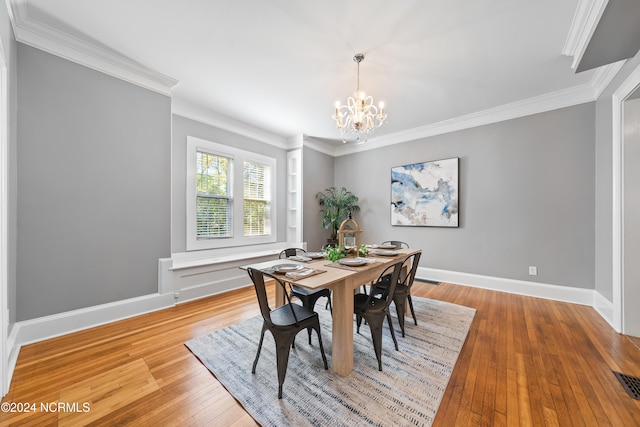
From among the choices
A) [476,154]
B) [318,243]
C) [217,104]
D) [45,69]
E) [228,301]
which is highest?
[217,104]

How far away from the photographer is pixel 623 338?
92.2 inches

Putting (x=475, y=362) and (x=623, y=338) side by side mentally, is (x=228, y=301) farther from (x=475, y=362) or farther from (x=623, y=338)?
(x=623, y=338)

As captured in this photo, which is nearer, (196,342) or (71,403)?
(71,403)

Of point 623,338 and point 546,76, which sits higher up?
point 546,76

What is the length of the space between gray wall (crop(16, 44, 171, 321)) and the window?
641 millimetres

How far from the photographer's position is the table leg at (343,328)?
1837mm

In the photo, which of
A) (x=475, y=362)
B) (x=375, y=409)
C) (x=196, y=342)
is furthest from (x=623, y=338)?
(x=196, y=342)

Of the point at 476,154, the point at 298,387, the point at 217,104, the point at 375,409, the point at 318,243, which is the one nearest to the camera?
the point at 375,409

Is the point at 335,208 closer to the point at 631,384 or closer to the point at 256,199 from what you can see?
the point at 256,199

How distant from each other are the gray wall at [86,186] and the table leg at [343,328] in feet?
8.24

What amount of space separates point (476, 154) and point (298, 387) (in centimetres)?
431

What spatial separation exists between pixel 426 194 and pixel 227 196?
367 cm

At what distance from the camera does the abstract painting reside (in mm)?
4223

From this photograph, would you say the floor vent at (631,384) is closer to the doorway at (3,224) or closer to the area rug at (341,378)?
the area rug at (341,378)
